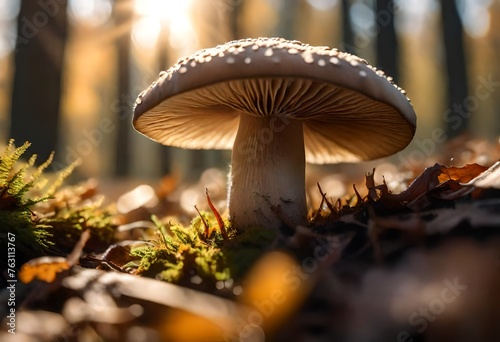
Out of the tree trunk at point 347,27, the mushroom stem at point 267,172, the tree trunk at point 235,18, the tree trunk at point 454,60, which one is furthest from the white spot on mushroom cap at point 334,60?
the tree trunk at point 347,27

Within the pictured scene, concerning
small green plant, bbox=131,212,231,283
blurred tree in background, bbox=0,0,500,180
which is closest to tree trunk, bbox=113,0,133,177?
blurred tree in background, bbox=0,0,500,180

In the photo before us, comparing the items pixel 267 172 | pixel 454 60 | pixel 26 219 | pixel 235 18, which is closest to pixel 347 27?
pixel 235 18

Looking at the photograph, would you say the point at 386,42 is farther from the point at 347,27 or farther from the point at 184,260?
the point at 184,260

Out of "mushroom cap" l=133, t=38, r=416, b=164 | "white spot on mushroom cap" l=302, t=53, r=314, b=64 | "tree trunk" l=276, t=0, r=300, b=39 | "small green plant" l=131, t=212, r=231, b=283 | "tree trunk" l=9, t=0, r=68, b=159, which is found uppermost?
"tree trunk" l=276, t=0, r=300, b=39

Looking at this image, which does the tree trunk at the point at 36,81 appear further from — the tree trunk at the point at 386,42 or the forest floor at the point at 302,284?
the tree trunk at the point at 386,42

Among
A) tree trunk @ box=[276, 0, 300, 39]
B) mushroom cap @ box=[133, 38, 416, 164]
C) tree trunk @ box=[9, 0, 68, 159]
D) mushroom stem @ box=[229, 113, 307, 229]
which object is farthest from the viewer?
tree trunk @ box=[276, 0, 300, 39]

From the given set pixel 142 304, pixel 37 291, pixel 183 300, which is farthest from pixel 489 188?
pixel 37 291

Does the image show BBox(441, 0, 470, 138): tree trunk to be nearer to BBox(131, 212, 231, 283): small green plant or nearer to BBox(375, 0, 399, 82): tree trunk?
BBox(375, 0, 399, 82): tree trunk
